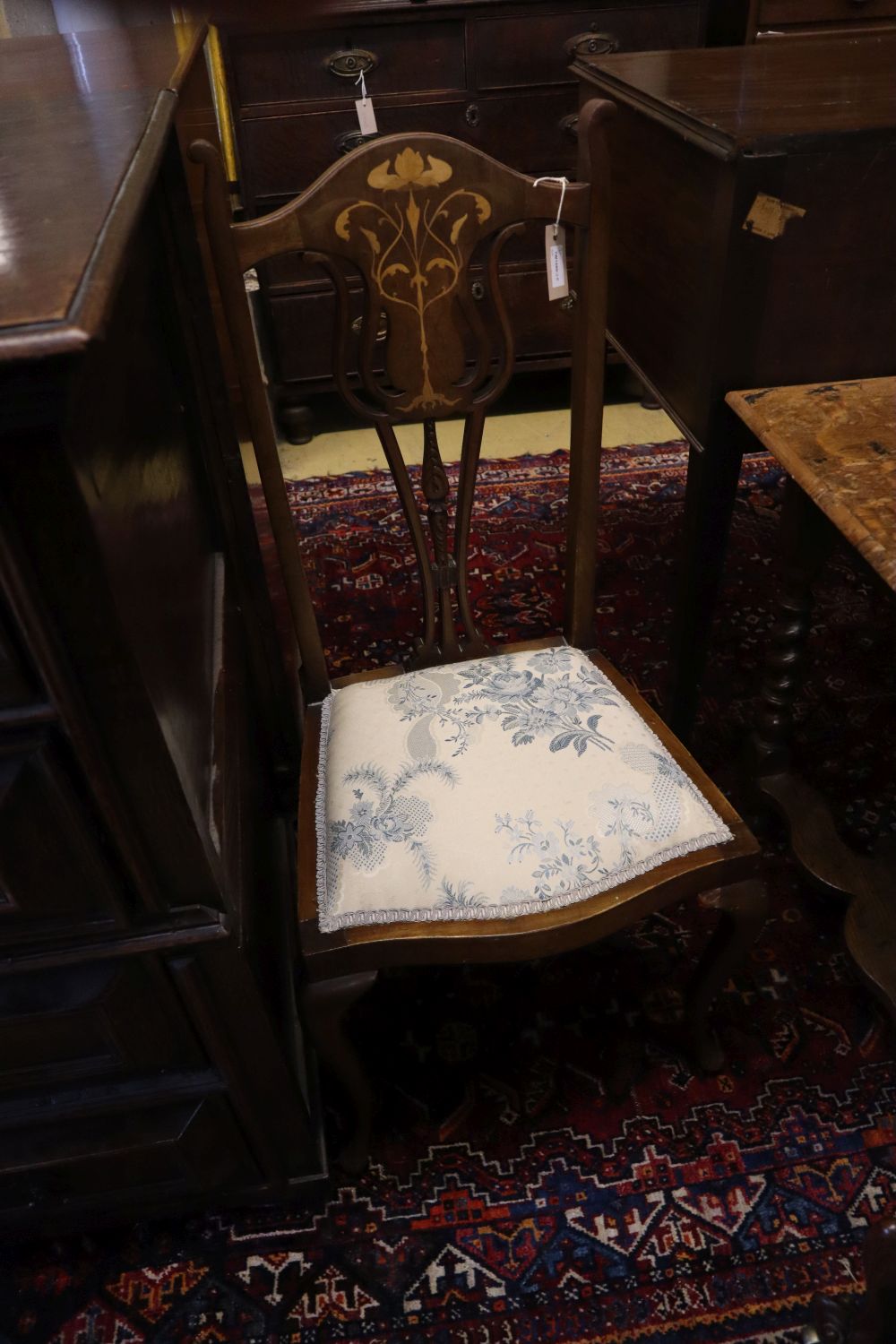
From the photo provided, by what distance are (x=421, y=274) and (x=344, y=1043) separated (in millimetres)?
899

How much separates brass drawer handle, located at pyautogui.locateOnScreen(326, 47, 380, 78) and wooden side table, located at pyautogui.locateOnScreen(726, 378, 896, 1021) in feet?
5.25

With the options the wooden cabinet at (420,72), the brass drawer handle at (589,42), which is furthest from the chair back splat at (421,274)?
the brass drawer handle at (589,42)

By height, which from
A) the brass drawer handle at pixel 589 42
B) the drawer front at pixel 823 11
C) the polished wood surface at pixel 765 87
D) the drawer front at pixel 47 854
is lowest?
the drawer front at pixel 47 854

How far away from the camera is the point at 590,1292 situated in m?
1.15

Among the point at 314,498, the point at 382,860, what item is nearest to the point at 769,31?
the point at 314,498

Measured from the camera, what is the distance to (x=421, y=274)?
1.11 metres

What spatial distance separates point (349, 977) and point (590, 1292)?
1.68 feet

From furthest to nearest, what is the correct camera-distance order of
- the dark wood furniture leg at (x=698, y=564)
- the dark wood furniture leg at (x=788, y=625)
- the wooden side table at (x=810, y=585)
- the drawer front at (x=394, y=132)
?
the drawer front at (x=394, y=132), the dark wood furniture leg at (x=698, y=564), the dark wood furniture leg at (x=788, y=625), the wooden side table at (x=810, y=585)

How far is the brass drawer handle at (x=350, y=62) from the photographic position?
2273 millimetres

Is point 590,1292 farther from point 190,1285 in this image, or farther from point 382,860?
point 382,860

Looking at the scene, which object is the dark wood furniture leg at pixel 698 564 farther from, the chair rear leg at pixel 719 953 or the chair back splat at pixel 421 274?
the chair rear leg at pixel 719 953

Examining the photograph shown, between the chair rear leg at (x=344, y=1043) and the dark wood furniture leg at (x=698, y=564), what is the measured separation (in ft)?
2.74

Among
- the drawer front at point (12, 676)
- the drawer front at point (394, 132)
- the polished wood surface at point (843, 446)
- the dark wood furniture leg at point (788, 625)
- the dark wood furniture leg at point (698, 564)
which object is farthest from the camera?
the drawer front at point (394, 132)

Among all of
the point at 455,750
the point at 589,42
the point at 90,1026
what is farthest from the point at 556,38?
the point at 90,1026
